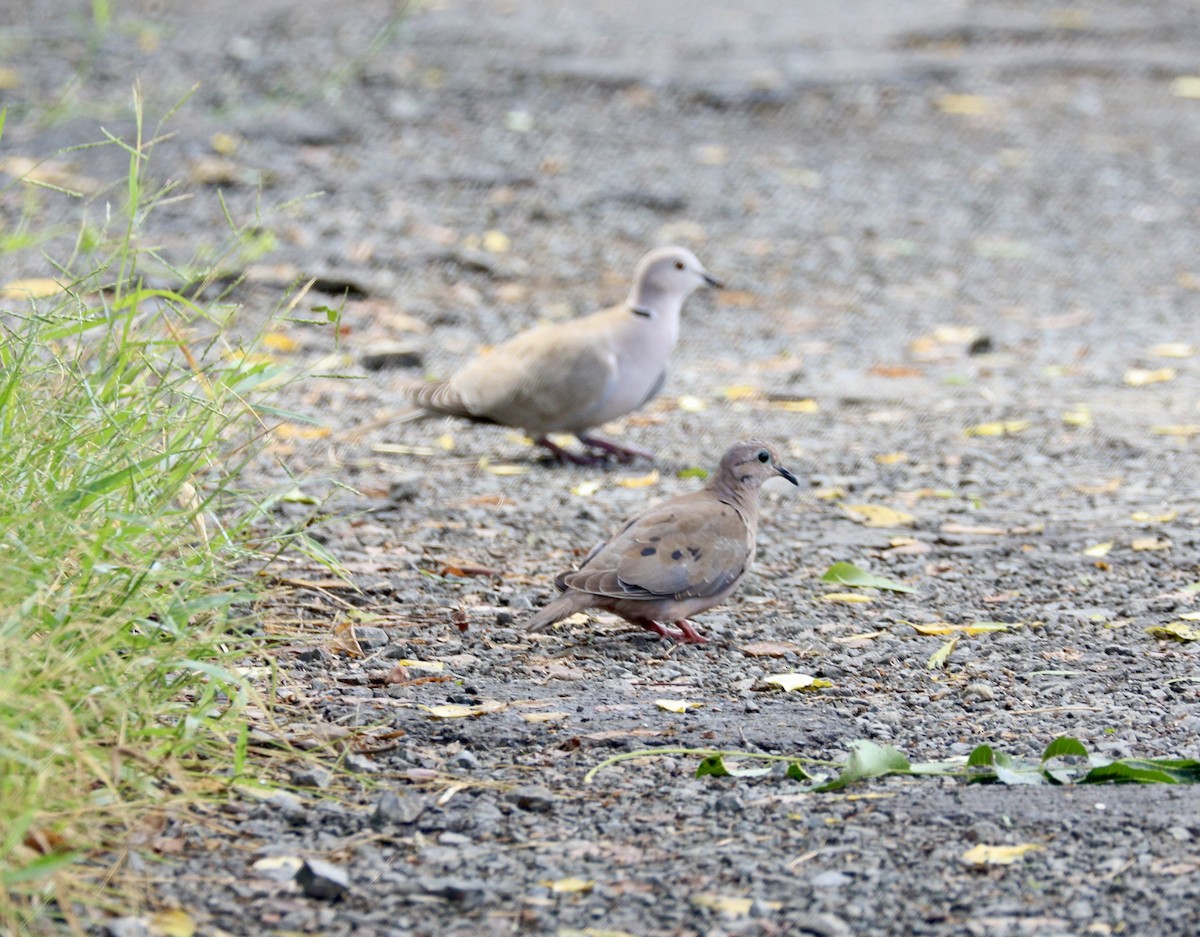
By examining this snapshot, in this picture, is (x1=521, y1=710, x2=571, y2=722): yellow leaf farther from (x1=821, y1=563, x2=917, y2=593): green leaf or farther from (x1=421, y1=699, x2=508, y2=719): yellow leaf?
(x1=821, y1=563, x2=917, y2=593): green leaf

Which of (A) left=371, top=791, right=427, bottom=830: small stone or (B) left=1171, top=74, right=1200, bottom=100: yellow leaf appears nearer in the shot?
(A) left=371, top=791, right=427, bottom=830: small stone

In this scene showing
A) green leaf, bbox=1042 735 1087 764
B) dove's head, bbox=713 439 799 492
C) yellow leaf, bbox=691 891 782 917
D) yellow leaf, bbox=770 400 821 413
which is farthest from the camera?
yellow leaf, bbox=770 400 821 413

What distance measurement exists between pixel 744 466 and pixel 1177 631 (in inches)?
46.4

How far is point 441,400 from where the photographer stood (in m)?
5.62

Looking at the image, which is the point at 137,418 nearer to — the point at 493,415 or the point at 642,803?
the point at 642,803

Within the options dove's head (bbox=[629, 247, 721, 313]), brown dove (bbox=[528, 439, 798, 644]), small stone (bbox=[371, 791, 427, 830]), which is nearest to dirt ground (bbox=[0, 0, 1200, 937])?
small stone (bbox=[371, 791, 427, 830])

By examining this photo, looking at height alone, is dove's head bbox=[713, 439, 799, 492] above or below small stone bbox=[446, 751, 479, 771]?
above

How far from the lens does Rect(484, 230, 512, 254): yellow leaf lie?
8.22m

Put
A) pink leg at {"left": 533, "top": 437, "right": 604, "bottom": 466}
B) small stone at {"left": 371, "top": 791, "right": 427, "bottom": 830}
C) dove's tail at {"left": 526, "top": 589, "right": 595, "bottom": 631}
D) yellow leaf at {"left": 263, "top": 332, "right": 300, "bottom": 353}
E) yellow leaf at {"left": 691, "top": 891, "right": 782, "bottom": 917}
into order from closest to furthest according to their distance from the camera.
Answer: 1. yellow leaf at {"left": 691, "top": 891, "right": 782, "bottom": 917}
2. small stone at {"left": 371, "top": 791, "right": 427, "bottom": 830}
3. dove's tail at {"left": 526, "top": 589, "right": 595, "bottom": 631}
4. pink leg at {"left": 533, "top": 437, "right": 604, "bottom": 466}
5. yellow leaf at {"left": 263, "top": 332, "right": 300, "bottom": 353}

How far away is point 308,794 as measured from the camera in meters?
3.02

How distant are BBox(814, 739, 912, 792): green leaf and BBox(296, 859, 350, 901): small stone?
96 cm

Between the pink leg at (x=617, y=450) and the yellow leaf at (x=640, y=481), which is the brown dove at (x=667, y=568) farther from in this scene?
the pink leg at (x=617, y=450)

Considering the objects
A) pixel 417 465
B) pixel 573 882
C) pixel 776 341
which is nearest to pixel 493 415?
pixel 417 465

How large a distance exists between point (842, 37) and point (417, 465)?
6956mm
